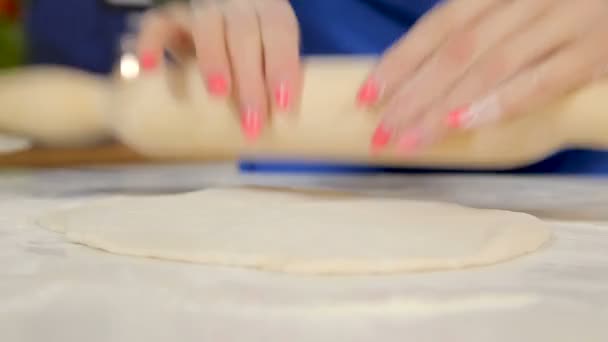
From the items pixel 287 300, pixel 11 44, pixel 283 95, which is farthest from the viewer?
pixel 11 44

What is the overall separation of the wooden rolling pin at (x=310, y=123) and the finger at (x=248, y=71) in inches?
0.8

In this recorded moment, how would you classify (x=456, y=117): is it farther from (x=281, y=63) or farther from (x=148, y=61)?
(x=148, y=61)

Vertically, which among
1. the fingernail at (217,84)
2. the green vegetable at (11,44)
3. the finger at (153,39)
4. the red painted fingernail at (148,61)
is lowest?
the green vegetable at (11,44)

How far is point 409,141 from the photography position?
0.65 metres

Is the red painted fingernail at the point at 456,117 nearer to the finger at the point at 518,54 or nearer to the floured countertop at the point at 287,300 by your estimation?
the finger at the point at 518,54

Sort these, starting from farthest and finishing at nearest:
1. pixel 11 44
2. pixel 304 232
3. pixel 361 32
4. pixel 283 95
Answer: pixel 11 44, pixel 361 32, pixel 283 95, pixel 304 232

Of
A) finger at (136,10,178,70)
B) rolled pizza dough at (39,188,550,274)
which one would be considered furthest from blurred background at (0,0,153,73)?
rolled pizza dough at (39,188,550,274)

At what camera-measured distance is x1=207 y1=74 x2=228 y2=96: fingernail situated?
0.66 m

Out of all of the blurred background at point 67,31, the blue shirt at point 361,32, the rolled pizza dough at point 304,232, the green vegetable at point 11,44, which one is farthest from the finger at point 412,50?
the green vegetable at point 11,44

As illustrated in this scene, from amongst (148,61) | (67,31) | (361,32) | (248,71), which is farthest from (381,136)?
(67,31)

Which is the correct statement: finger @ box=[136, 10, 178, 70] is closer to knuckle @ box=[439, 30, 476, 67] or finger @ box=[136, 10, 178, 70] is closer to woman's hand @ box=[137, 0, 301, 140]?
woman's hand @ box=[137, 0, 301, 140]

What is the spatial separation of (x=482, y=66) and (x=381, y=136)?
0.35ft

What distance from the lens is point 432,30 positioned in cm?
66

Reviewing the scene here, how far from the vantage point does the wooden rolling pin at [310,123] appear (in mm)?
661
